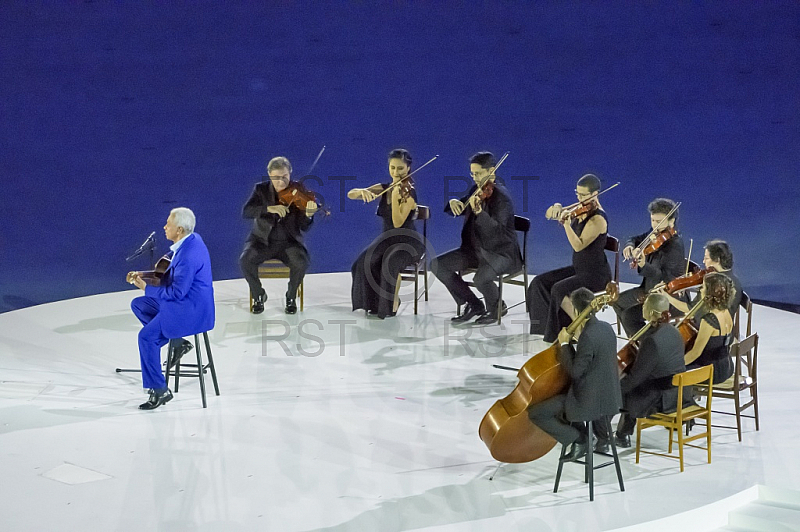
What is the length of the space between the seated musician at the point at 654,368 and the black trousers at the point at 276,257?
3148mm

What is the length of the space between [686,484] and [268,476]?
5.40 ft

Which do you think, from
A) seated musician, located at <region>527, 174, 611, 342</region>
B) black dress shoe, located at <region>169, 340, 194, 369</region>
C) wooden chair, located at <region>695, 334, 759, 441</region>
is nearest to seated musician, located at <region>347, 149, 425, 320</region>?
seated musician, located at <region>527, 174, 611, 342</region>

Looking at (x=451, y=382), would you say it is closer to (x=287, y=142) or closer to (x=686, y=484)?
(x=686, y=484)

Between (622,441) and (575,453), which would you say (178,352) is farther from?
(622,441)


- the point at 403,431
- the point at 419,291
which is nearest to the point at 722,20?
the point at 419,291

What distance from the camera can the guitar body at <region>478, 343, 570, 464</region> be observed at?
3.46 m

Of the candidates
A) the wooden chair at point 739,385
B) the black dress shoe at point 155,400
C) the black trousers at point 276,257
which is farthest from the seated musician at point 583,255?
the black dress shoe at point 155,400

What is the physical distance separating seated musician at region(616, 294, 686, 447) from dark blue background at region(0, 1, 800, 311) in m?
4.55

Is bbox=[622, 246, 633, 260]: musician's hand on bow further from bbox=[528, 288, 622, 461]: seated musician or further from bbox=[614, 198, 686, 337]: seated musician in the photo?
bbox=[528, 288, 622, 461]: seated musician

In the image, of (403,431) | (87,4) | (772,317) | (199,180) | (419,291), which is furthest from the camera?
(199,180)

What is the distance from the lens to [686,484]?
3.58 m

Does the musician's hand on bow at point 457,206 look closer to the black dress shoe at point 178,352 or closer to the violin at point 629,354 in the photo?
the black dress shoe at point 178,352

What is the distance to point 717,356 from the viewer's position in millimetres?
4109

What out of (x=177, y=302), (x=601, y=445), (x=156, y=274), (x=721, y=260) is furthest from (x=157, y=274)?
(x=721, y=260)
